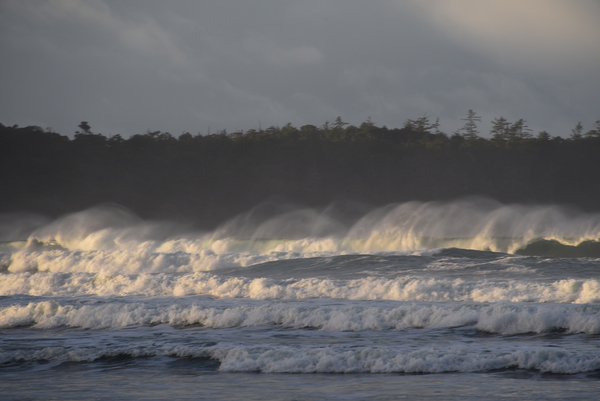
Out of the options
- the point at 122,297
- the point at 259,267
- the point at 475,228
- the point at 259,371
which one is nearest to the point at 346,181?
the point at 475,228

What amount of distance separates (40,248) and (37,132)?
43783mm

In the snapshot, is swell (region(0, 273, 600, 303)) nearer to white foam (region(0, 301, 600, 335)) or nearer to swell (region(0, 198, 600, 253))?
white foam (region(0, 301, 600, 335))

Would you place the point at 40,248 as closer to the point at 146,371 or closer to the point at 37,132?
the point at 146,371

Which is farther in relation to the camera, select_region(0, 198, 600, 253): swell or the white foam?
select_region(0, 198, 600, 253): swell

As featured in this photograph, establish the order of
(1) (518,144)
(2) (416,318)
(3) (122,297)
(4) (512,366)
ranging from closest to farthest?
(4) (512,366) < (2) (416,318) < (3) (122,297) < (1) (518,144)

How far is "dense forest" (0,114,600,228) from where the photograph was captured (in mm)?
67875

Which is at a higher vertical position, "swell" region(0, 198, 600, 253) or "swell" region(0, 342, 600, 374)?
"swell" region(0, 198, 600, 253)

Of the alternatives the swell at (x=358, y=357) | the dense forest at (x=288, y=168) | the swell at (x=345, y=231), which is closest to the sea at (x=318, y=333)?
the swell at (x=358, y=357)

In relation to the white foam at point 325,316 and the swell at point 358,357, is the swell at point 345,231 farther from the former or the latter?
the swell at point 358,357

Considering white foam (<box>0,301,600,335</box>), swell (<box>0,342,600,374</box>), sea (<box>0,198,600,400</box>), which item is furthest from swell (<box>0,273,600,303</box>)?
swell (<box>0,342,600,374</box>)

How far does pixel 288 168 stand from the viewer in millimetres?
73562

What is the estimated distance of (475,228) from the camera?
1923 inches

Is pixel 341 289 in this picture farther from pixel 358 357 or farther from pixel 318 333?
pixel 358 357

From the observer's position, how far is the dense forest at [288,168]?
67.9 meters
